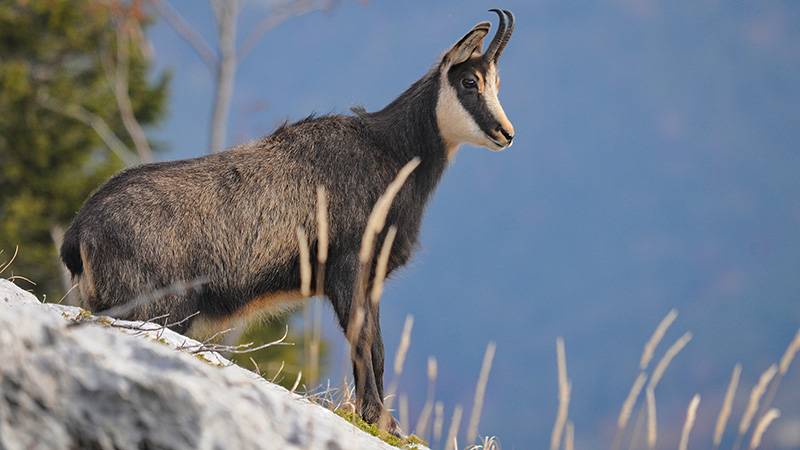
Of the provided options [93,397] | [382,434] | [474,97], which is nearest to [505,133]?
[474,97]

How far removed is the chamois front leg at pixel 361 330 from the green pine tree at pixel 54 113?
16.5 metres

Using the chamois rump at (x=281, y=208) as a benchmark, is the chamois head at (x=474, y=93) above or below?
above

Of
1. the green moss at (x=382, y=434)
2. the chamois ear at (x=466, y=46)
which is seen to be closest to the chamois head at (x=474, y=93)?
the chamois ear at (x=466, y=46)

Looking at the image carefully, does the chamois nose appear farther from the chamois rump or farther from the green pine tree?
the green pine tree

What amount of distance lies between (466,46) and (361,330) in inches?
78.7

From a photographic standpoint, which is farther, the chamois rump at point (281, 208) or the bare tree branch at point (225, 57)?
the bare tree branch at point (225, 57)

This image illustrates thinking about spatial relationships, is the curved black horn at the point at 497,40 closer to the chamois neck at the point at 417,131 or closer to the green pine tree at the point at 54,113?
the chamois neck at the point at 417,131

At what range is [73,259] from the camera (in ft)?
21.3

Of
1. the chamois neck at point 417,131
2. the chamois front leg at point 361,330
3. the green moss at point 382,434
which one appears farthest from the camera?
the chamois neck at point 417,131

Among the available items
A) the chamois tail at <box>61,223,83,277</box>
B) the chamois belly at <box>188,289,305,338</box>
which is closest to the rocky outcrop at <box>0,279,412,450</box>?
the chamois tail at <box>61,223,83,277</box>

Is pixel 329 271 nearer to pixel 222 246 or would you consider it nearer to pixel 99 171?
pixel 222 246

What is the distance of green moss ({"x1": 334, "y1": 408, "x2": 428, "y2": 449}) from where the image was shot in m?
5.25

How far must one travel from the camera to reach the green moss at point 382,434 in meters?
5.25

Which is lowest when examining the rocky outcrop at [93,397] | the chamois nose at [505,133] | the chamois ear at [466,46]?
the rocky outcrop at [93,397]
